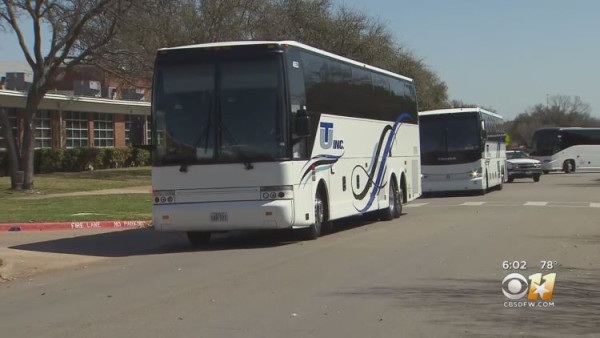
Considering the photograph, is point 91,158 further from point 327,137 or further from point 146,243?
point 327,137

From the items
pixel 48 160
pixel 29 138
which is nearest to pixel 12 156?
pixel 29 138

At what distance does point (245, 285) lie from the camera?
9.93 metres

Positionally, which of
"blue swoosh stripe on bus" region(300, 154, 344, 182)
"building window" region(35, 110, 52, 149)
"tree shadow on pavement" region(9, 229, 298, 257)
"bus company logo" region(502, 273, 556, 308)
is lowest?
"bus company logo" region(502, 273, 556, 308)

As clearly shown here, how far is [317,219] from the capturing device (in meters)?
15.0

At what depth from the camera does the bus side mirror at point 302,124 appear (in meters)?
13.5

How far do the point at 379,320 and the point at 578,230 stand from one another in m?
9.97

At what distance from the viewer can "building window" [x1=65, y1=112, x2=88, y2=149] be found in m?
45.6

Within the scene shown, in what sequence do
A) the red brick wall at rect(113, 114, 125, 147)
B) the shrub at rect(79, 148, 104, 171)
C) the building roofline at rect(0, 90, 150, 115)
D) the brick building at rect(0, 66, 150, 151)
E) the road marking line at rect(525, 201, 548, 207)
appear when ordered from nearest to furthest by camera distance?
the road marking line at rect(525, 201, 548, 207) → the building roofline at rect(0, 90, 150, 115) → the brick building at rect(0, 66, 150, 151) → the shrub at rect(79, 148, 104, 171) → the red brick wall at rect(113, 114, 125, 147)

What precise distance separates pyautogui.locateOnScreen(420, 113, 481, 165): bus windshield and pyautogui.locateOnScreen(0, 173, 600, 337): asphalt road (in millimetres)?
11554

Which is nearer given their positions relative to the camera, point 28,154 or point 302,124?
point 302,124

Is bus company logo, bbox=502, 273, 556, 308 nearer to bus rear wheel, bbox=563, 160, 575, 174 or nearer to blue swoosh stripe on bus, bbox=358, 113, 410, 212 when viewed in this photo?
blue swoosh stripe on bus, bbox=358, 113, 410, 212

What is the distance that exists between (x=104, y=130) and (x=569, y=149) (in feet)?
108

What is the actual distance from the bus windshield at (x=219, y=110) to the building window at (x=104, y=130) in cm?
3603

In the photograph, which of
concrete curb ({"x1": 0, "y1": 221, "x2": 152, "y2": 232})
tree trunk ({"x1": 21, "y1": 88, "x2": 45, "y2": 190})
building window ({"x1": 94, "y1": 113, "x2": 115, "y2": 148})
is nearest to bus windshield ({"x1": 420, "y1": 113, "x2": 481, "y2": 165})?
concrete curb ({"x1": 0, "y1": 221, "x2": 152, "y2": 232})
